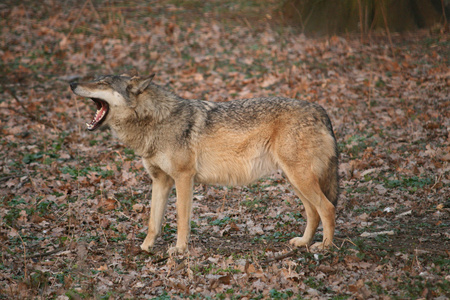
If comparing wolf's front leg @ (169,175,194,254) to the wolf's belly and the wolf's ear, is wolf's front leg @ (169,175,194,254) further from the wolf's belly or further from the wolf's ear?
the wolf's ear

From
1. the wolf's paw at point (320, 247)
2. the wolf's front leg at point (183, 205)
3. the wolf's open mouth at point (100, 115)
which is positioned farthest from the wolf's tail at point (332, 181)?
the wolf's open mouth at point (100, 115)

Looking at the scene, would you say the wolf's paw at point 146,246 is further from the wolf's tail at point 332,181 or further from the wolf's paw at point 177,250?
the wolf's tail at point 332,181

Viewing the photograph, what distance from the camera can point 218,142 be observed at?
6.22 metres

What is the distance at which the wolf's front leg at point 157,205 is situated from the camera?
6281mm

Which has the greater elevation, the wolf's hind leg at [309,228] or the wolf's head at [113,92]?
the wolf's head at [113,92]

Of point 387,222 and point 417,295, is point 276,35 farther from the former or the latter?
point 417,295

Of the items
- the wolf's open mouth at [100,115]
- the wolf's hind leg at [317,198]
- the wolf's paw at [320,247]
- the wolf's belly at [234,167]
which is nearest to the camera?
the wolf's paw at [320,247]

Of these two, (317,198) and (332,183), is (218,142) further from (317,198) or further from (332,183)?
(332,183)

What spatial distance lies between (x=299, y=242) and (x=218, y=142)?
1.79m

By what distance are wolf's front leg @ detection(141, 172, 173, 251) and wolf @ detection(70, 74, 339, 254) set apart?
0.01 metres

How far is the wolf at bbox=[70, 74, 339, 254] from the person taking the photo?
588 centimetres

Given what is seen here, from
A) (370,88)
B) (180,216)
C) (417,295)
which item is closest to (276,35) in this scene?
(370,88)

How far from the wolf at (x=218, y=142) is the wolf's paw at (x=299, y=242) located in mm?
14

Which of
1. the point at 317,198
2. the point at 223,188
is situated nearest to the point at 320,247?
the point at 317,198
